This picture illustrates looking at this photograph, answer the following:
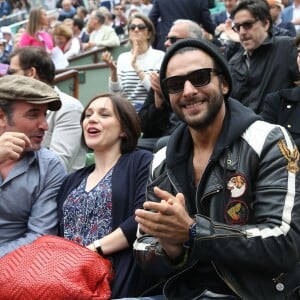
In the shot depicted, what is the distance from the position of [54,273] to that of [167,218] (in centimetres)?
Result: 67

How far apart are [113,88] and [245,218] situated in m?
3.84

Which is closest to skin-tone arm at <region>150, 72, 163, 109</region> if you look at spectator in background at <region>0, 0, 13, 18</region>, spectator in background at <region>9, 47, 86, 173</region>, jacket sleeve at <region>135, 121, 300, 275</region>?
spectator in background at <region>9, 47, 86, 173</region>

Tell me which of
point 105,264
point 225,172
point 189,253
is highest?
point 225,172

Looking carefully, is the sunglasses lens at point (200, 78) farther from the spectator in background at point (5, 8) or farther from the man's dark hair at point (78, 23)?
the spectator in background at point (5, 8)

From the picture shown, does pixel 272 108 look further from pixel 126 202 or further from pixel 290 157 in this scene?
pixel 290 157

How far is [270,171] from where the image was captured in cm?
245

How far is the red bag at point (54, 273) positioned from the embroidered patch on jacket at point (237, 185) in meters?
0.74

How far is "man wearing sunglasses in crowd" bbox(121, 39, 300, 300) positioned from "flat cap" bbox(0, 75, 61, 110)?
0.91 m

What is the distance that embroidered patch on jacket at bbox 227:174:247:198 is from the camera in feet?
8.13

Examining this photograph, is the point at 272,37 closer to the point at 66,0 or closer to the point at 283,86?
the point at 283,86

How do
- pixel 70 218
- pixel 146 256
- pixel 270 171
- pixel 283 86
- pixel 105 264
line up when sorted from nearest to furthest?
pixel 270 171
pixel 146 256
pixel 105 264
pixel 70 218
pixel 283 86

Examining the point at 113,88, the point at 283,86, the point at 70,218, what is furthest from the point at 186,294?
the point at 113,88

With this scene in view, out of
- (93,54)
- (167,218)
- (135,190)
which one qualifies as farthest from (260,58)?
(93,54)

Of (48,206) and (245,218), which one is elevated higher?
(245,218)
